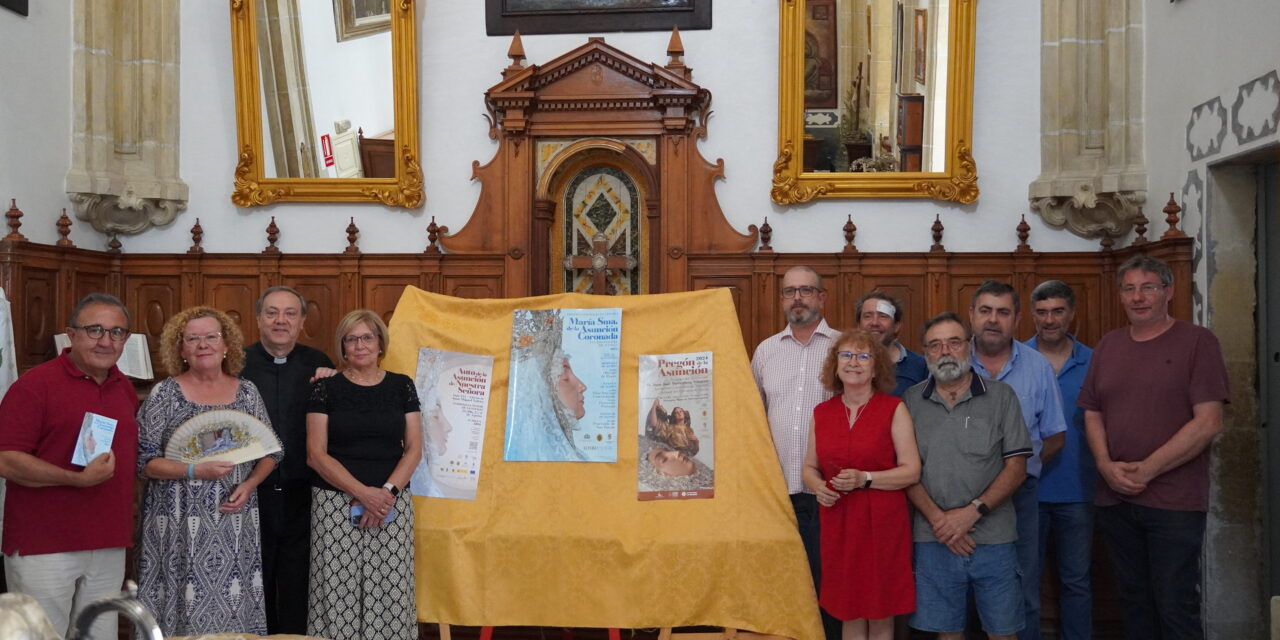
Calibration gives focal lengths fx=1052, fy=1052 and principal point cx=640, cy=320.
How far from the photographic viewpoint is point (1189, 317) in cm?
526

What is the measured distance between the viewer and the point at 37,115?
6.14m

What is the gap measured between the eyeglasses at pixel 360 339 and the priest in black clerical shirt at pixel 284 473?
325mm

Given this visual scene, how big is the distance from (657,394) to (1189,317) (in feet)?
9.55

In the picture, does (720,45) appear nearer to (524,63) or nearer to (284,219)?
(524,63)

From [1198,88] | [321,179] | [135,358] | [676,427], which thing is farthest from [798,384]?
[135,358]

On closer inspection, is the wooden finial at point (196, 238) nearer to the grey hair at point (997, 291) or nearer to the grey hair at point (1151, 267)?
the grey hair at point (997, 291)

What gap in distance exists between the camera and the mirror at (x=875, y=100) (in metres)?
6.48

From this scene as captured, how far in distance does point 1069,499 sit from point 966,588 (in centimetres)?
88

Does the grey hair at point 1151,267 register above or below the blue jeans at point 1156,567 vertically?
above

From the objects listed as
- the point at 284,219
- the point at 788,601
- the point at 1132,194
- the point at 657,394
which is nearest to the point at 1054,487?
the point at 788,601

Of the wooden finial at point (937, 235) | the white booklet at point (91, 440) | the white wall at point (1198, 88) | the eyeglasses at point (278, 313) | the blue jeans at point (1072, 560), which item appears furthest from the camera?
the wooden finial at point (937, 235)

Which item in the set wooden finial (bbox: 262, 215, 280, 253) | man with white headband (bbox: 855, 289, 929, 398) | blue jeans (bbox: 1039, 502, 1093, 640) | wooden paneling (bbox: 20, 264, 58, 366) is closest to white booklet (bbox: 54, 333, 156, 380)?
wooden paneling (bbox: 20, 264, 58, 366)

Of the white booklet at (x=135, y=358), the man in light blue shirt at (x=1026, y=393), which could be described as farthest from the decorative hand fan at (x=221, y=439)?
the white booklet at (x=135, y=358)

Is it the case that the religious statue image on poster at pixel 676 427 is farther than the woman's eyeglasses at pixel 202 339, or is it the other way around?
the religious statue image on poster at pixel 676 427
